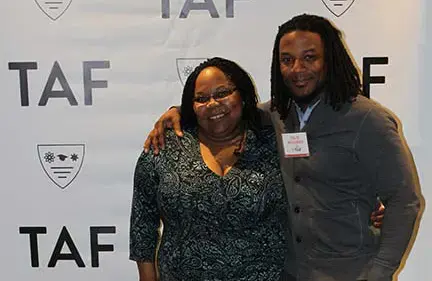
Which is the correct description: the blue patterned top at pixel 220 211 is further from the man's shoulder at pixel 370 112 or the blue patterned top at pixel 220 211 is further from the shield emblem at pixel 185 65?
the shield emblem at pixel 185 65

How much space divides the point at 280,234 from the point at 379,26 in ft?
3.10

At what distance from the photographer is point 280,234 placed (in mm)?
1491

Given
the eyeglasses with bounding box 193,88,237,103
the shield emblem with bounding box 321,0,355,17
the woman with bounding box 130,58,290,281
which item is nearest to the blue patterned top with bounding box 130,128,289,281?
the woman with bounding box 130,58,290,281

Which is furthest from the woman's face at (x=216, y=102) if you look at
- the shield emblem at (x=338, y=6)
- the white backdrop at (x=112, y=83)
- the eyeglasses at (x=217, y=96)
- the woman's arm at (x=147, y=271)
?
the shield emblem at (x=338, y=6)

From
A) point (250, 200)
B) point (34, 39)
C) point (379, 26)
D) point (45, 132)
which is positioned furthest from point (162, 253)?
point (379, 26)

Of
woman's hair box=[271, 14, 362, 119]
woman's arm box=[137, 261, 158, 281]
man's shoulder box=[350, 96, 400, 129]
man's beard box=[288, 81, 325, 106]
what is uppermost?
woman's hair box=[271, 14, 362, 119]

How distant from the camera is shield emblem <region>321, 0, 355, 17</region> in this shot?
197 cm

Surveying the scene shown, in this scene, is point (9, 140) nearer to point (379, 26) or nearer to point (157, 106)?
point (157, 106)

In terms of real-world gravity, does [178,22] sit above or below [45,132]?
above

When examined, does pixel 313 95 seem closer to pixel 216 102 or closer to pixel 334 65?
pixel 334 65

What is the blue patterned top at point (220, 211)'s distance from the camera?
4.66 feet

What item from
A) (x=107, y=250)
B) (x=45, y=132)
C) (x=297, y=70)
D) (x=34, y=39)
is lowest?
(x=107, y=250)

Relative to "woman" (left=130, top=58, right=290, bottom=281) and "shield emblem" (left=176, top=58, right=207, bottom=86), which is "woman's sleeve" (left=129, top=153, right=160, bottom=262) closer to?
"woman" (left=130, top=58, right=290, bottom=281)

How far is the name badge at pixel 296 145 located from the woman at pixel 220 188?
66 mm
